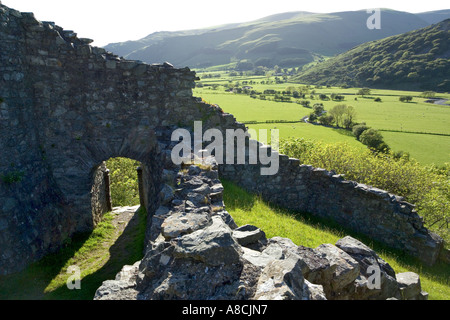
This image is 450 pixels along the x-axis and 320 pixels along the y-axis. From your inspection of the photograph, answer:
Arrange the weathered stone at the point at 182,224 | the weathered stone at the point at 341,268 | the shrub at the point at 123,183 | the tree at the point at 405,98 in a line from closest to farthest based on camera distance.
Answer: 1. the weathered stone at the point at 182,224
2. the weathered stone at the point at 341,268
3. the shrub at the point at 123,183
4. the tree at the point at 405,98

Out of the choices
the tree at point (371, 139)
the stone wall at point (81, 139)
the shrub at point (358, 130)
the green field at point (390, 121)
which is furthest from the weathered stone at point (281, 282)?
the shrub at point (358, 130)

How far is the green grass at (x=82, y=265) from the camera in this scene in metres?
8.89

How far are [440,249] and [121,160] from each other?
24.8 metres

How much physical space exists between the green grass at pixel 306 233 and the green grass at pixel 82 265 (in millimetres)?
4102

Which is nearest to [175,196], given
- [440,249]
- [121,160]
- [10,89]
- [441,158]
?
[10,89]

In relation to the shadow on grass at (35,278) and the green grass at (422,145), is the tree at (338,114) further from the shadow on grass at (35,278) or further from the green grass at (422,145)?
the shadow on grass at (35,278)

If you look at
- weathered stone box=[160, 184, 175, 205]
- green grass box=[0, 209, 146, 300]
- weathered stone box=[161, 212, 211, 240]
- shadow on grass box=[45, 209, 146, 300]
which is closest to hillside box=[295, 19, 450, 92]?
shadow on grass box=[45, 209, 146, 300]

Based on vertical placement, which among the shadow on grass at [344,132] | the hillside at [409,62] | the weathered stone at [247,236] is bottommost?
the shadow on grass at [344,132]

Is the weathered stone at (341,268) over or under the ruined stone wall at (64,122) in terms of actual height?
under

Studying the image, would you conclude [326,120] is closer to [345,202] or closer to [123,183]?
[123,183]

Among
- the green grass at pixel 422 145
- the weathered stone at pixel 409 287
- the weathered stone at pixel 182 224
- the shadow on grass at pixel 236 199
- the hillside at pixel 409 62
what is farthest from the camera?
the hillside at pixel 409 62

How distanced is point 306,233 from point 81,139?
9.11 metres

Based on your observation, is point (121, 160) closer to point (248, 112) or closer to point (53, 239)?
point (53, 239)

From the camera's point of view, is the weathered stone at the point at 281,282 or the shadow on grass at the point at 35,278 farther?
the shadow on grass at the point at 35,278
